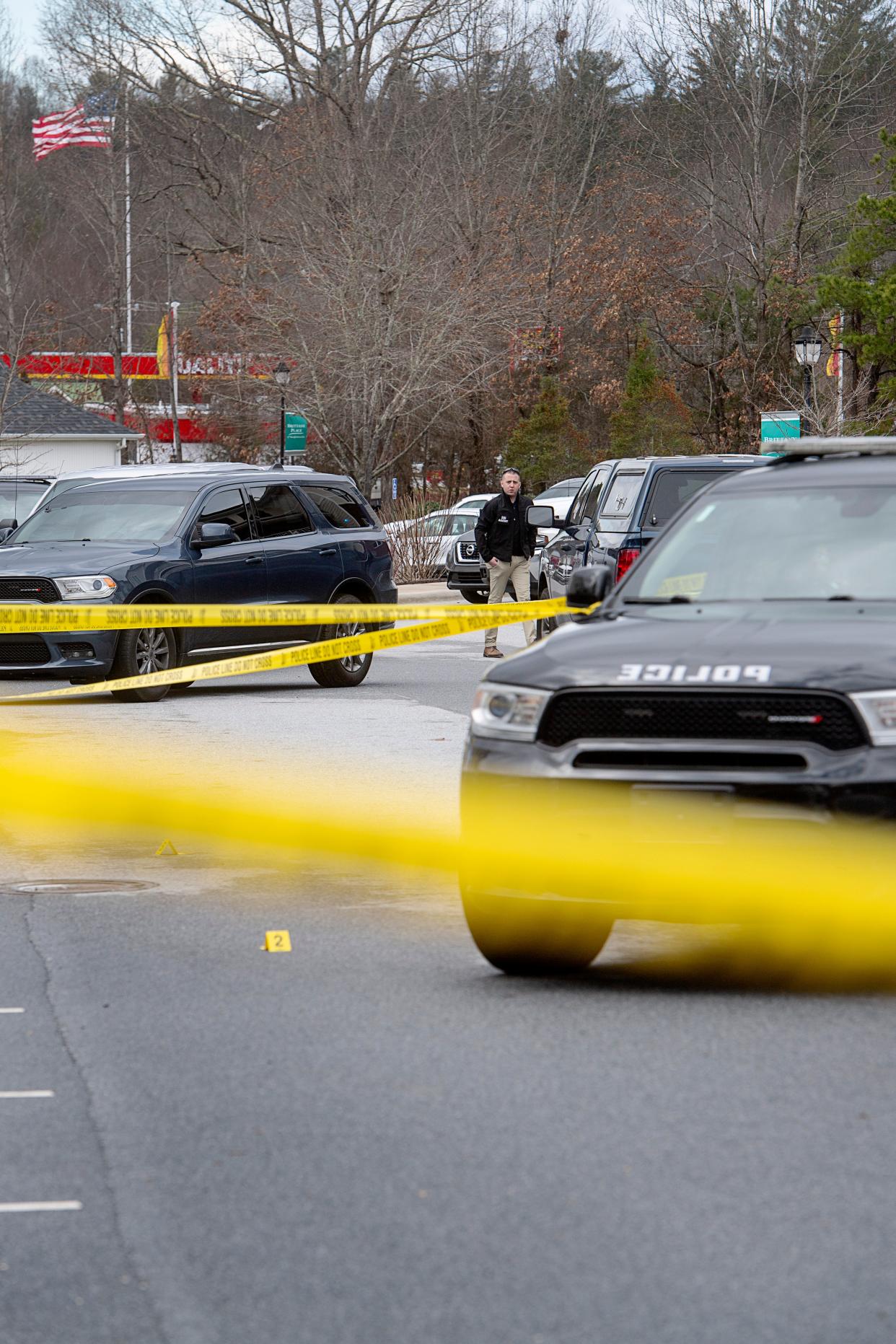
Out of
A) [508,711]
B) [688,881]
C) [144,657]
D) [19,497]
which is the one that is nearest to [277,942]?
[508,711]

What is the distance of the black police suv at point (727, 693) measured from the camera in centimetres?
608

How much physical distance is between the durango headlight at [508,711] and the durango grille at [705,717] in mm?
50

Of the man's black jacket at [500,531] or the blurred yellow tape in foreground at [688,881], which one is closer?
the blurred yellow tape in foreground at [688,881]

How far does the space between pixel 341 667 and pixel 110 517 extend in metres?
2.45

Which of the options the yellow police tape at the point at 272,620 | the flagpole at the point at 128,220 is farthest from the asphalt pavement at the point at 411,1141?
the flagpole at the point at 128,220

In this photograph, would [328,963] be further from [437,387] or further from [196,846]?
[437,387]

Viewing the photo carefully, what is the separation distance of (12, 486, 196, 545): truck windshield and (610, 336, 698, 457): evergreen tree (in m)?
29.1

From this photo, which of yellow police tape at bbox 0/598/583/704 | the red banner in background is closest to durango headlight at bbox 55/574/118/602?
yellow police tape at bbox 0/598/583/704

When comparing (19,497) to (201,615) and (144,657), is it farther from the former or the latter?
(201,615)

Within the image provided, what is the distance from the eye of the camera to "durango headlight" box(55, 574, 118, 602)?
54.0 ft

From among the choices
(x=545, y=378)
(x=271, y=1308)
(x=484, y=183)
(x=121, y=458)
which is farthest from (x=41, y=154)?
(x=271, y=1308)

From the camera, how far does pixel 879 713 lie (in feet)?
19.9

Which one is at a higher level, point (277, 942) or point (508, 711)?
point (508, 711)

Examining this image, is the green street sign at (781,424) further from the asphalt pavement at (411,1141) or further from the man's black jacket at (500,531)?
the asphalt pavement at (411,1141)
